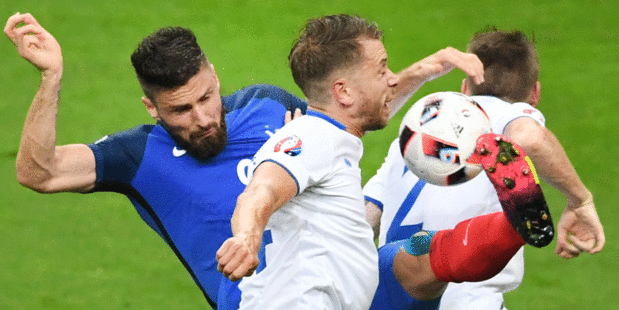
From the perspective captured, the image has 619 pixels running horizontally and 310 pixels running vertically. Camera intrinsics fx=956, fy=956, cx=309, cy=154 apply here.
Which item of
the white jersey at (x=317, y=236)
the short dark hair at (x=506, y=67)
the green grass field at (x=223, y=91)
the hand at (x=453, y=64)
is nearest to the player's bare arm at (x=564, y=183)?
the hand at (x=453, y=64)

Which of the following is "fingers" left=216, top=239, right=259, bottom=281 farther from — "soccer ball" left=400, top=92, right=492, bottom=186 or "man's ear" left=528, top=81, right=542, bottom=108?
"man's ear" left=528, top=81, right=542, bottom=108

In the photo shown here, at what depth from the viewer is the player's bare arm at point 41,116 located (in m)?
3.83

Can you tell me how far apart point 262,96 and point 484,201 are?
4.11ft

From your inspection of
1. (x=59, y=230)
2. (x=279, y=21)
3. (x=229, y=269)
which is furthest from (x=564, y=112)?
(x=229, y=269)

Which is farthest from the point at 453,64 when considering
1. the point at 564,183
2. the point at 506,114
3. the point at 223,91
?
the point at 223,91

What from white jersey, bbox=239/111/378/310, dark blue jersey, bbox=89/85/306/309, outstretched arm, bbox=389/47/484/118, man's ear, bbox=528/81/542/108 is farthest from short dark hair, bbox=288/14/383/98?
man's ear, bbox=528/81/542/108

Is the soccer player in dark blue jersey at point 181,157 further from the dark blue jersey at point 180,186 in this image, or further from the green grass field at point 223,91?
the green grass field at point 223,91

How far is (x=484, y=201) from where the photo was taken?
4.05 metres

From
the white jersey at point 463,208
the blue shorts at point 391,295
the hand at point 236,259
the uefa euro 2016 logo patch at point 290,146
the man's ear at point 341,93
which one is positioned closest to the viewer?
the hand at point 236,259

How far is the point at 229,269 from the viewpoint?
2.77m

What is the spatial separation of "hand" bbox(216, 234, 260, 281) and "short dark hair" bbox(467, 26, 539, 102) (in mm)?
2101

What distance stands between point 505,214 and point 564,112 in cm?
466

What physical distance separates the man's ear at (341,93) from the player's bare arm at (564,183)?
0.77 m

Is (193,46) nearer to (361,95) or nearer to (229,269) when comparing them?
(361,95)
